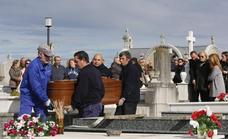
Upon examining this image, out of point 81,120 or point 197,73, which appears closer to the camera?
point 81,120

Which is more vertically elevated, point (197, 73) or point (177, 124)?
point (197, 73)

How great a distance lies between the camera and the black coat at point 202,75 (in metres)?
14.5

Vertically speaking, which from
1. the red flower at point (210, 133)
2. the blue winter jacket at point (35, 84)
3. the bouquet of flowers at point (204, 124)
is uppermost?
the blue winter jacket at point (35, 84)

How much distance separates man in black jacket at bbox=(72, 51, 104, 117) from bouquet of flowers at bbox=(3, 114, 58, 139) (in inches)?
65.1

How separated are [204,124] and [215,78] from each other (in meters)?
6.76

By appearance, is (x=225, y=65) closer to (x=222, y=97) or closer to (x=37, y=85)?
(x=222, y=97)

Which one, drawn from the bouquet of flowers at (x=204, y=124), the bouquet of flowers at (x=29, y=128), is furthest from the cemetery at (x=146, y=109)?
the bouquet of flowers at (x=29, y=128)

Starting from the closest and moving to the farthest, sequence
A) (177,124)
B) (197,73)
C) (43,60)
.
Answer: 1. (177,124)
2. (43,60)
3. (197,73)

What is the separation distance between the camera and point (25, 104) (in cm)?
941

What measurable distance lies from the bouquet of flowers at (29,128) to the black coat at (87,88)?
64.5 inches

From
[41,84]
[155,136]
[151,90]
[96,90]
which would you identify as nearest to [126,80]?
[96,90]

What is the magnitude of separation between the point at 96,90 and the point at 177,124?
1803 millimetres

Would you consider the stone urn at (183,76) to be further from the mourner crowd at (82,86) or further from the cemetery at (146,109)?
the mourner crowd at (82,86)

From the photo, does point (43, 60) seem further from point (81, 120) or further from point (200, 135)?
point (200, 135)
